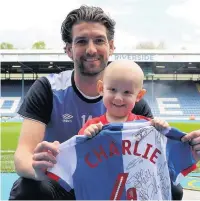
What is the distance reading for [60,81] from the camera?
206cm

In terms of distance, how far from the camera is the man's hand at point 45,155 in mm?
1459

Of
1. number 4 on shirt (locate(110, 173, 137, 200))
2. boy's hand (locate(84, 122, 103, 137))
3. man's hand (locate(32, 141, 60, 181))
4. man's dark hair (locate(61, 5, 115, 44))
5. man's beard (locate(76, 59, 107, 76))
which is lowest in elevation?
number 4 on shirt (locate(110, 173, 137, 200))

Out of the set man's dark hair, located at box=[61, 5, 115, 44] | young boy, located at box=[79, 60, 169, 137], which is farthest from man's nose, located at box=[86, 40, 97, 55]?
young boy, located at box=[79, 60, 169, 137]

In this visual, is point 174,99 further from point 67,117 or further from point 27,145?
point 27,145

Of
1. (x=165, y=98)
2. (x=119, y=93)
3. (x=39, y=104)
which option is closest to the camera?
(x=119, y=93)

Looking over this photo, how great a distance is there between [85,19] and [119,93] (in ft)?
1.97

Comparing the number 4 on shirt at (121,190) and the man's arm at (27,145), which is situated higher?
the man's arm at (27,145)

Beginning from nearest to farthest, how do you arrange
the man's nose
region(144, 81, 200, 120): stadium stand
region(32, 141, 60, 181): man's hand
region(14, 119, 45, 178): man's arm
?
region(32, 141, 60, 181): man's hand → region(14, 119, 45, 178): man's arm → the man's nose → region(144, 81, 200, 120): stadium stand

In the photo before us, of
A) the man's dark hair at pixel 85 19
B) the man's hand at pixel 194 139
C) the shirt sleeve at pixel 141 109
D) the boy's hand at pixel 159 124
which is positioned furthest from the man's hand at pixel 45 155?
the man's dark hair at pixel 85 19

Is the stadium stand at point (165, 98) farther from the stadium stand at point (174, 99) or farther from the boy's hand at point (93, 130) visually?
the boy's hand at point (93, 130)

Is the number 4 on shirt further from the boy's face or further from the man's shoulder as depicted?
the man's shoulder

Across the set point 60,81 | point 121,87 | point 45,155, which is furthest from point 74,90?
point 45,155

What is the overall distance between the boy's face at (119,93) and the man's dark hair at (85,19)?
0.51m

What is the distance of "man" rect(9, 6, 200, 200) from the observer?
1920mm
